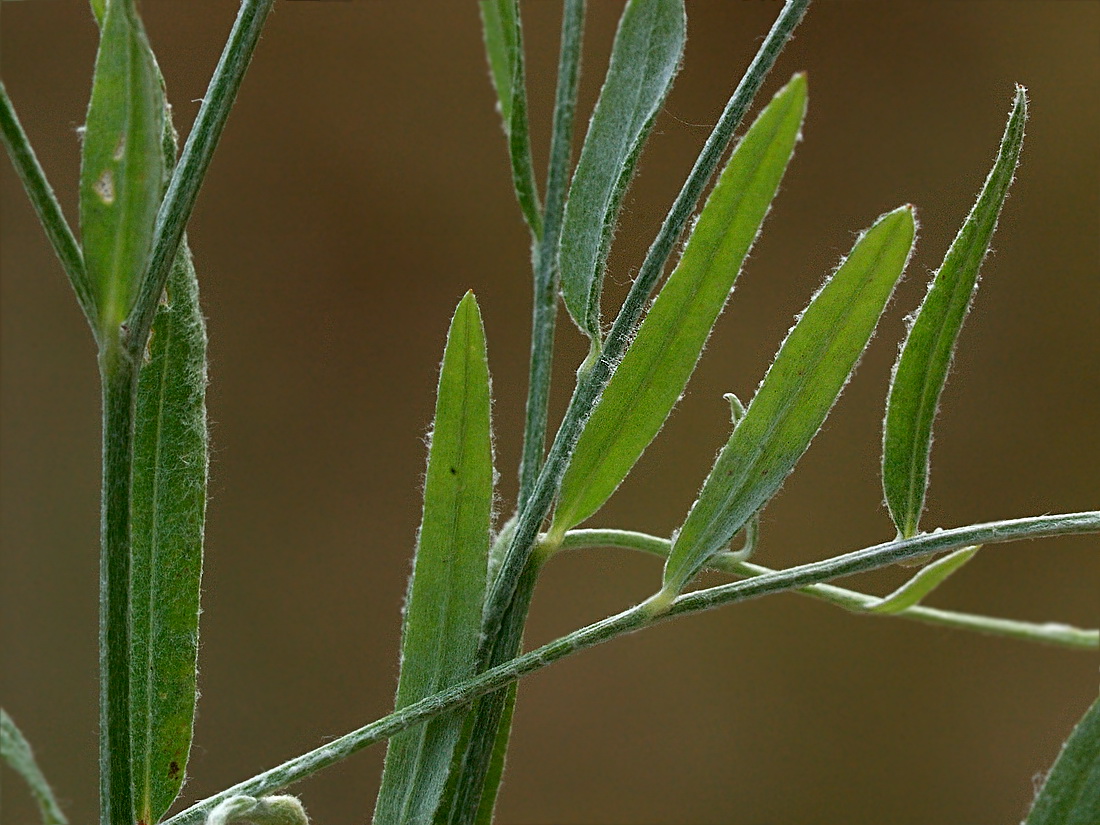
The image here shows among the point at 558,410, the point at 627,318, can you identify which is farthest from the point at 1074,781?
the point at 558,410

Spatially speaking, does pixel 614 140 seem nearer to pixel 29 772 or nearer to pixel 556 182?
pixel 556 182

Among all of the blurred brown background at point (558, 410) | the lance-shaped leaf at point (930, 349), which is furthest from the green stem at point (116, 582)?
the blurred brown background at point (558, 410)

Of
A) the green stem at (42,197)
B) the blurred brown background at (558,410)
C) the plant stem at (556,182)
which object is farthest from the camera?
the blurred brown background at (558,410)

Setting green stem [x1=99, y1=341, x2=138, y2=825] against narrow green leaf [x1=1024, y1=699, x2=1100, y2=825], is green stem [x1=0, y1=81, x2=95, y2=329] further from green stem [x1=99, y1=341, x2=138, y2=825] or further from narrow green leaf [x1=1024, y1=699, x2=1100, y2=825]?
narrow green leaf [x1=1024, y1=699, x2=1100, y2=825]

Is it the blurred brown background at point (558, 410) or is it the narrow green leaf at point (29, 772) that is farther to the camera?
the blurred brown background at point (558, 410)

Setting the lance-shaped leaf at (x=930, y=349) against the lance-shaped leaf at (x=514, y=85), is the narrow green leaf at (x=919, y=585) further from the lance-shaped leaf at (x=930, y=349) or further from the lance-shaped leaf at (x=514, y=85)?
the lance-shaped leaf at (x=514, y=85)

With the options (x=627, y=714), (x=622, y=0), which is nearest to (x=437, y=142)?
(x=622, y=0)

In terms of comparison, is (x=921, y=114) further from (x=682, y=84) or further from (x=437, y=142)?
(x=437, y=142)
